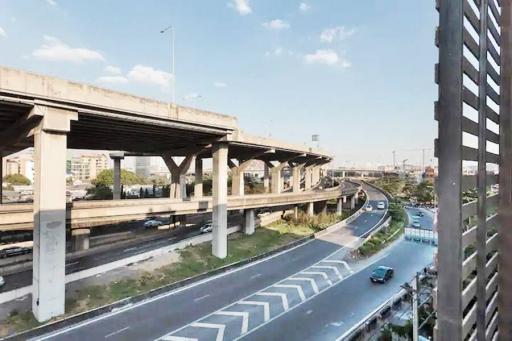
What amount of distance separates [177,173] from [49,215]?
105 feet

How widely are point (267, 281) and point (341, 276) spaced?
21.5 feet

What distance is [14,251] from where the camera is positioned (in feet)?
106

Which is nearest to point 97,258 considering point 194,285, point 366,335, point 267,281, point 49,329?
point 194,285

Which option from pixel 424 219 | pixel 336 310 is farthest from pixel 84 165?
pixel 336 310

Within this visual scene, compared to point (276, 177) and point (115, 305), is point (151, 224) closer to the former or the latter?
point (276, 177)

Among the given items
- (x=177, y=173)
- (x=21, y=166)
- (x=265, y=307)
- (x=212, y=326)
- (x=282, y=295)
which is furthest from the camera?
(x=21, y=166)

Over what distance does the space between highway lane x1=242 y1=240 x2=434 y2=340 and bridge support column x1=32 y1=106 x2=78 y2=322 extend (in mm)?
11685

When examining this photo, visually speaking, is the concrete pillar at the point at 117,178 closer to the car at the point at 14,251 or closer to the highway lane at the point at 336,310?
the car at the point at 14,251

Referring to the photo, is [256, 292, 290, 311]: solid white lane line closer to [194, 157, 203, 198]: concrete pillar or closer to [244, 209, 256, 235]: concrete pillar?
[244, 209, 256, 235]: concrete pillar

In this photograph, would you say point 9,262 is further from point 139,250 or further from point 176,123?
point 176,123

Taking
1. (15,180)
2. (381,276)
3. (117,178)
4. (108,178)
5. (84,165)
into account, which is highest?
(84,165)

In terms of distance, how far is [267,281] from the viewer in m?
28.5

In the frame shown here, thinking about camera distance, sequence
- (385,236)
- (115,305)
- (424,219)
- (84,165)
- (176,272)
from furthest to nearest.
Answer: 1. (84,165)
2. (424,219)
3. (385,236)
4. (176,272)
5. (115,305)

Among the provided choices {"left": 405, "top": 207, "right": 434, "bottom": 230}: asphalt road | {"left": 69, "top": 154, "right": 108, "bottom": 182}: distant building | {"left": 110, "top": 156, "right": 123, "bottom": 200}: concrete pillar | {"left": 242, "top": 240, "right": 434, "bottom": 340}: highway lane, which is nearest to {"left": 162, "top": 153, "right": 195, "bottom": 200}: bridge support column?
{"left": 110, "top": 156, "right": 123, "bottom": 200}: concrete pillar
